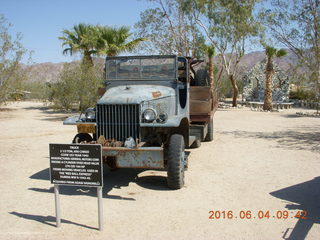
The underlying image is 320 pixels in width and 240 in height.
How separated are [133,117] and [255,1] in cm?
2061

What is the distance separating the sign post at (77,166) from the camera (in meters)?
4.09

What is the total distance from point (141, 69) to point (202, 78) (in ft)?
9.97

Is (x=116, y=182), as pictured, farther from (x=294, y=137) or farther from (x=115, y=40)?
(x=115, y=40)

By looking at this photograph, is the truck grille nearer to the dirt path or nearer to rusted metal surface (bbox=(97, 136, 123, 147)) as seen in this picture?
rusted metal surface (bbox=(97, 136, 123, 147))

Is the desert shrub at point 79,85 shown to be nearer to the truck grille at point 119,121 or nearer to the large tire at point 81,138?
the large tire at point 81,138

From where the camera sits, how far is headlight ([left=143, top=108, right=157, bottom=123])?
5.50 m

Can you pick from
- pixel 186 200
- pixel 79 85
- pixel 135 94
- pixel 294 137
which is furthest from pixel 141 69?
pixel 79 85

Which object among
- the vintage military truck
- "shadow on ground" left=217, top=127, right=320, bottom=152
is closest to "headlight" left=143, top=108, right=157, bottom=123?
the vintage military truck

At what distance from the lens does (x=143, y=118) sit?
5.53m

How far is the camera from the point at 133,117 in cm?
541

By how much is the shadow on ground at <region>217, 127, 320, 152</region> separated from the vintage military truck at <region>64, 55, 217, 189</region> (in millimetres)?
3296

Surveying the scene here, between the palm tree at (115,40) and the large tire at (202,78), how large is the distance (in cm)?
1070

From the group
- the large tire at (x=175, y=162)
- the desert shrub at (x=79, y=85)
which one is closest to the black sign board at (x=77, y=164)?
the large tire at (x=175, y=162)

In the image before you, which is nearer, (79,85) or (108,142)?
(108,142)
